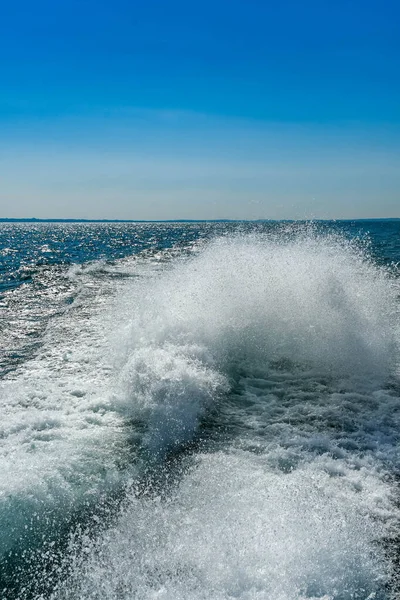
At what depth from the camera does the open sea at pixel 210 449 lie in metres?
4.30

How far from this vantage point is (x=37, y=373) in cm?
1024

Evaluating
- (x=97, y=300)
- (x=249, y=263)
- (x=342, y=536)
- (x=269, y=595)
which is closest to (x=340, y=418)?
(x=342, y=536)

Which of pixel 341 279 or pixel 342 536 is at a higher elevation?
pixel 341 279

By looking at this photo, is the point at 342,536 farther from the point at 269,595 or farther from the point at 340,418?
the point at 340,418

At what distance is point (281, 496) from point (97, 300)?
1544cm

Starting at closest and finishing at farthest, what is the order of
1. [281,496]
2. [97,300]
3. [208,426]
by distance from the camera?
[281,496]
[208,426]
[97,300]

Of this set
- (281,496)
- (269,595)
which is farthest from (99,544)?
(281,496)

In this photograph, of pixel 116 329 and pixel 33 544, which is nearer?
pixel 33 544

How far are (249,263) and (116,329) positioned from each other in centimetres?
645

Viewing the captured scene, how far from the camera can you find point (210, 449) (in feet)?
22.0

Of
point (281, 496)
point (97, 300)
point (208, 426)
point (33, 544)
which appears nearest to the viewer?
point (33, 544)

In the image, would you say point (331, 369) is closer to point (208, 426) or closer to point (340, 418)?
point (340, 418)

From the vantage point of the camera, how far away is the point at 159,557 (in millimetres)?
4422

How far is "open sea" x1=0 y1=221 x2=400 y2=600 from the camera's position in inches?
169
